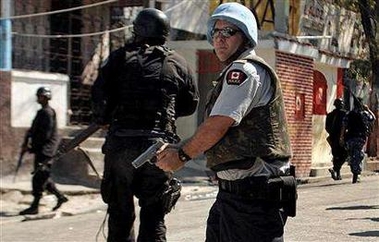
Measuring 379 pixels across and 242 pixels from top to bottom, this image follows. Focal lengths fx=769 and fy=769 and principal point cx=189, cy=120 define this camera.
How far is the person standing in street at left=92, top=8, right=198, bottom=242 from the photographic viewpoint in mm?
5578

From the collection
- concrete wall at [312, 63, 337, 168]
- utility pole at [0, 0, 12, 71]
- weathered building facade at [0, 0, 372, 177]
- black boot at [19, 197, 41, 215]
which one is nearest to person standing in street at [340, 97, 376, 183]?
weathered building facade at [0, 0, 372, 177]

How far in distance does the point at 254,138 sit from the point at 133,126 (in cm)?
176

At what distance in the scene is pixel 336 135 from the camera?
17391mm

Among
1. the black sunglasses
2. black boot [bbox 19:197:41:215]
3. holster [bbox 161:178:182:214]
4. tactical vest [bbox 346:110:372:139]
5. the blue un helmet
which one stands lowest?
black boot [bbox 19:197:41:215]

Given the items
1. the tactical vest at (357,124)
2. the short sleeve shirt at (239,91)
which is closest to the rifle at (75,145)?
the short sleeve shirt at (239,91)

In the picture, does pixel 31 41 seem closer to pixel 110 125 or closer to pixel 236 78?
pixel 110 125

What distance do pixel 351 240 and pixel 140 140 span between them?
3298 mm

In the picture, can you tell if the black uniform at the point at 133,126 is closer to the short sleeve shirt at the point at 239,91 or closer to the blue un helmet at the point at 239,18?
the blue un helmet at the point at 239,18

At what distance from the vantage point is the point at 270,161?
4.09m

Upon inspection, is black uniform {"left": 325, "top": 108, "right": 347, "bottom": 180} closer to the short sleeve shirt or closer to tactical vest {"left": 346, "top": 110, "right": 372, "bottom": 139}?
tactical vest {"left": 346, "top": 110, "right": 372, "bottom": 139}

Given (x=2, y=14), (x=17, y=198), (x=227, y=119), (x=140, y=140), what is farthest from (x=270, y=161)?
(x=2, y=14)

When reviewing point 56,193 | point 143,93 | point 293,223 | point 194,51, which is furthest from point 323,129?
point 143,93

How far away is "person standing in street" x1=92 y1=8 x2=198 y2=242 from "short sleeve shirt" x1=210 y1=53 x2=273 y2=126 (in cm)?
166

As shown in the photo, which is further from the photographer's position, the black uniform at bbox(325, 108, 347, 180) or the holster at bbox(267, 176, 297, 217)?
the black uniform at bbox(325, 108, 347, 180)
